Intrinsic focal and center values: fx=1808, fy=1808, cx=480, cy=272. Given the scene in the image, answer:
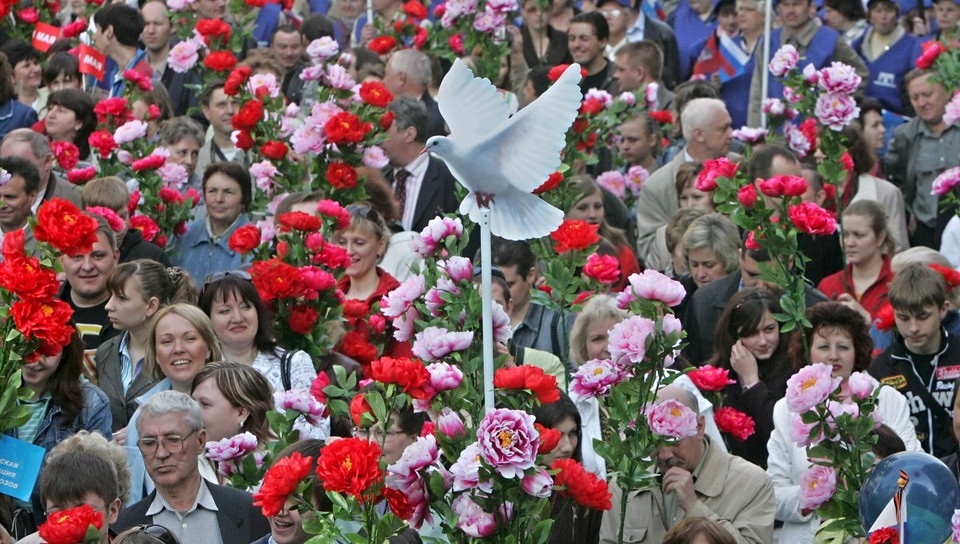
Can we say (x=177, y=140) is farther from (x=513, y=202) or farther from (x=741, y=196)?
(x=513, y=202)

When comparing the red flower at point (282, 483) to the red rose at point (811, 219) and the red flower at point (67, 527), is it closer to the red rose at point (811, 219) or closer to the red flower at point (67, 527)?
the red flower at point (67, 527)

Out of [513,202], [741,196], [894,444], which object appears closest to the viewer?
[513,202]

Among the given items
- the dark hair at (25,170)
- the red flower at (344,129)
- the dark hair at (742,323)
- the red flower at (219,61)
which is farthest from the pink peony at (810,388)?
the red flower at (219,61)

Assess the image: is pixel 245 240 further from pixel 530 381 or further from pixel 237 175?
pixel 530 381

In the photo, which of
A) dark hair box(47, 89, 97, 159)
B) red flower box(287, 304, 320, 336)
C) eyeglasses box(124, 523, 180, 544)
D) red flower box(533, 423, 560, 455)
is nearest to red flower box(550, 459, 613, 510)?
red flower box(533, 423, 560, 455)

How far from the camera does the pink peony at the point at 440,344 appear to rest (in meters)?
5.06

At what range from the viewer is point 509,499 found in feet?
15.1

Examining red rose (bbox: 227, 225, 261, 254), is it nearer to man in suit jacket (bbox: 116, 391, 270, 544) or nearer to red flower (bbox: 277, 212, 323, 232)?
red flower (bbox: 277, 212, 323, 232)

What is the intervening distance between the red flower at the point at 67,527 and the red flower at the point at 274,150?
4307mm

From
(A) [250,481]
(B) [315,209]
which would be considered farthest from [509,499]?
(B) [315,209]

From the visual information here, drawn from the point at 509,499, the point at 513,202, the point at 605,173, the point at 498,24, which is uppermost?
the point at 513,202

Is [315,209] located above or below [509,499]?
below

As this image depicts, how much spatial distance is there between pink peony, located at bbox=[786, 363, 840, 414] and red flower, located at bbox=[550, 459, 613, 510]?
1.00 m

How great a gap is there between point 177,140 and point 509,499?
639 centimetres
